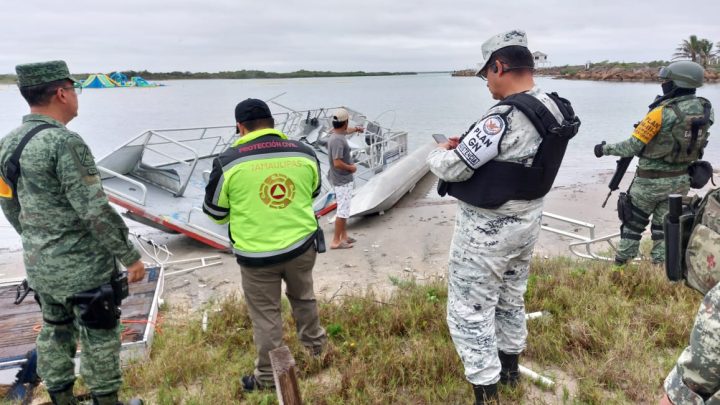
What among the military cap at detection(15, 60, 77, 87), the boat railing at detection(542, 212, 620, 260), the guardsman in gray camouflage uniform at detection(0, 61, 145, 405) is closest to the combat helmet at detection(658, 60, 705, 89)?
the boat railing at detection(542, 212, 620, 260)

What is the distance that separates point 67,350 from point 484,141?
7.94 feet

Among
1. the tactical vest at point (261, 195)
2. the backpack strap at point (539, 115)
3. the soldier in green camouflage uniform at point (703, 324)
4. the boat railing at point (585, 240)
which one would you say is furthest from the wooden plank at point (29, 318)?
the boat railing at point (585, 240)

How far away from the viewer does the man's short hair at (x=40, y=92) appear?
2369 mm

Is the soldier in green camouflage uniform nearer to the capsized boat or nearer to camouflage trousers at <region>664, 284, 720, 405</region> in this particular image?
camouflage trousers at <region>664, 284, 720, 405</region>

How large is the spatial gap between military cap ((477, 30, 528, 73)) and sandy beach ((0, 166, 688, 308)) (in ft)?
8.01

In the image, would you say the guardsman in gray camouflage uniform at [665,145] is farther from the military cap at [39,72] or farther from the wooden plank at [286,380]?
the military cap at [39,72]

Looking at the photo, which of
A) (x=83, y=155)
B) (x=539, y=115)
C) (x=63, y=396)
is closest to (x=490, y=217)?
(x=539, y=115)

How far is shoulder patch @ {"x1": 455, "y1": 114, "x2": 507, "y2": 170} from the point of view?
2119 millimetres

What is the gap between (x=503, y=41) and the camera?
7.15 ft

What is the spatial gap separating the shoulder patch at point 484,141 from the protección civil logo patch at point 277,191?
108 cm

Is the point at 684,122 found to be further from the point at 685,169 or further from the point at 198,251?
the point at 198,251

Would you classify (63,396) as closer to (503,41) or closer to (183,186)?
(503,41)

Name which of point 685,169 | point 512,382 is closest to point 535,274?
point 685,169

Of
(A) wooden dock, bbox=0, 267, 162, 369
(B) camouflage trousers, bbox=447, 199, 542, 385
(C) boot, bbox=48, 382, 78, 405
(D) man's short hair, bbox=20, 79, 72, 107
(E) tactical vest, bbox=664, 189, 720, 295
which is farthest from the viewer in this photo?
(A) wooden dock, bbox=0, 267, 162, 369
